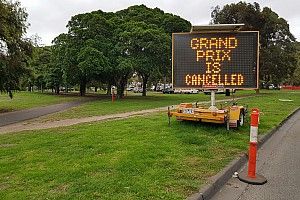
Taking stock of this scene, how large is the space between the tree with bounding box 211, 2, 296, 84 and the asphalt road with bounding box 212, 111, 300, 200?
128ft

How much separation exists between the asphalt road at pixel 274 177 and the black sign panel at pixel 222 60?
2.26 metres

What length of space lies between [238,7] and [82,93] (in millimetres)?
24556

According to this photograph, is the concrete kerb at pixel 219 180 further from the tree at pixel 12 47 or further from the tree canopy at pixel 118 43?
the tree canopy at pixel 118 43

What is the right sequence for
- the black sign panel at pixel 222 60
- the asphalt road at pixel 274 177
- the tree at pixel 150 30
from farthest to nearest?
1. the tree at pixel 150 30
2. the black sign panel at pixel 222 60
3. the asphalt road at pixel 274 177

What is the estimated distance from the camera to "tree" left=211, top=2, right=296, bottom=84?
46.8 m

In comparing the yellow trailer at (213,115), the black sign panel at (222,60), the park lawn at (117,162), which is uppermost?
the black sign panel at (222,60)

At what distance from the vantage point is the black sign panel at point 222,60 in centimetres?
1110

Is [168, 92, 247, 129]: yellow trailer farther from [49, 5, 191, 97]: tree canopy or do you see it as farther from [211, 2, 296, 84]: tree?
[211, 2, 296, 84]: tree

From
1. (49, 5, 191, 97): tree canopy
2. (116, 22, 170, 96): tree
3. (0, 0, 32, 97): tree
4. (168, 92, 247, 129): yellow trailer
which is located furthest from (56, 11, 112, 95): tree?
(168, 92, 247, 129): yellow trailer

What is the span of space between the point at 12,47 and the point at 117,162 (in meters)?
18.1

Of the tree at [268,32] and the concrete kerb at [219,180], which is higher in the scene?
the tree at [268,32]

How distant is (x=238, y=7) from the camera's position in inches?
1873

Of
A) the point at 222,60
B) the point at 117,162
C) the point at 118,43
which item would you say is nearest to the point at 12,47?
the point at 118,43

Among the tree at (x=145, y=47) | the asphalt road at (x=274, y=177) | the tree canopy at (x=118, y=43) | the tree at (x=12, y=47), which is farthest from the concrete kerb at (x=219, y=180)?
the tree at (x=145, y=47)
